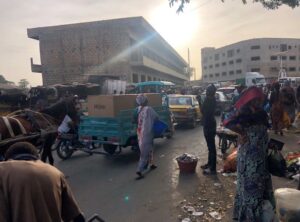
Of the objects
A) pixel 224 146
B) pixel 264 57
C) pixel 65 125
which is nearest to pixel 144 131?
pixel 65 125

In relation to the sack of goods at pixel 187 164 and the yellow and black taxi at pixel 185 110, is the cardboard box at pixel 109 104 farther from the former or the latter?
the yellow and black taxi at pixel 185 110

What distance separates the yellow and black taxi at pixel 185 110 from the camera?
15328 mm

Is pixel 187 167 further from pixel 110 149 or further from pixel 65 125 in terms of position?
pixel 65 125

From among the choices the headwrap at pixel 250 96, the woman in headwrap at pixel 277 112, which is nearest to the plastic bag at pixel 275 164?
the headwrap at pixel 250 96

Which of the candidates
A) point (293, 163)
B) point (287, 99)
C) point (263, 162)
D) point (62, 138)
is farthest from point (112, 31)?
point (263, 162)

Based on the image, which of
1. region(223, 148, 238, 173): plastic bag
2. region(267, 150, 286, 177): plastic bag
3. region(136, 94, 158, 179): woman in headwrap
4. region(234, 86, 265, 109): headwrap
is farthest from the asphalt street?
region(234, 86, 265, 109): headwrap

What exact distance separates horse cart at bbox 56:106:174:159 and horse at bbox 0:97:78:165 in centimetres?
62

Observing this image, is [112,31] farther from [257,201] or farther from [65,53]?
[257,201]

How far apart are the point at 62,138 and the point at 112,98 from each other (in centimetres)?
192

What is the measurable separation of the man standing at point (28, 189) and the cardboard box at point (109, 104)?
6.59 metres

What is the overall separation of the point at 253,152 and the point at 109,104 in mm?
5542

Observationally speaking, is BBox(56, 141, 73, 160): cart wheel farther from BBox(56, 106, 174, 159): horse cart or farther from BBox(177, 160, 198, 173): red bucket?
BBox(177, 160, 198, 173): red bucket

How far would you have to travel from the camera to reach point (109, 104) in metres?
8.96

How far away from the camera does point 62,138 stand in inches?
368
